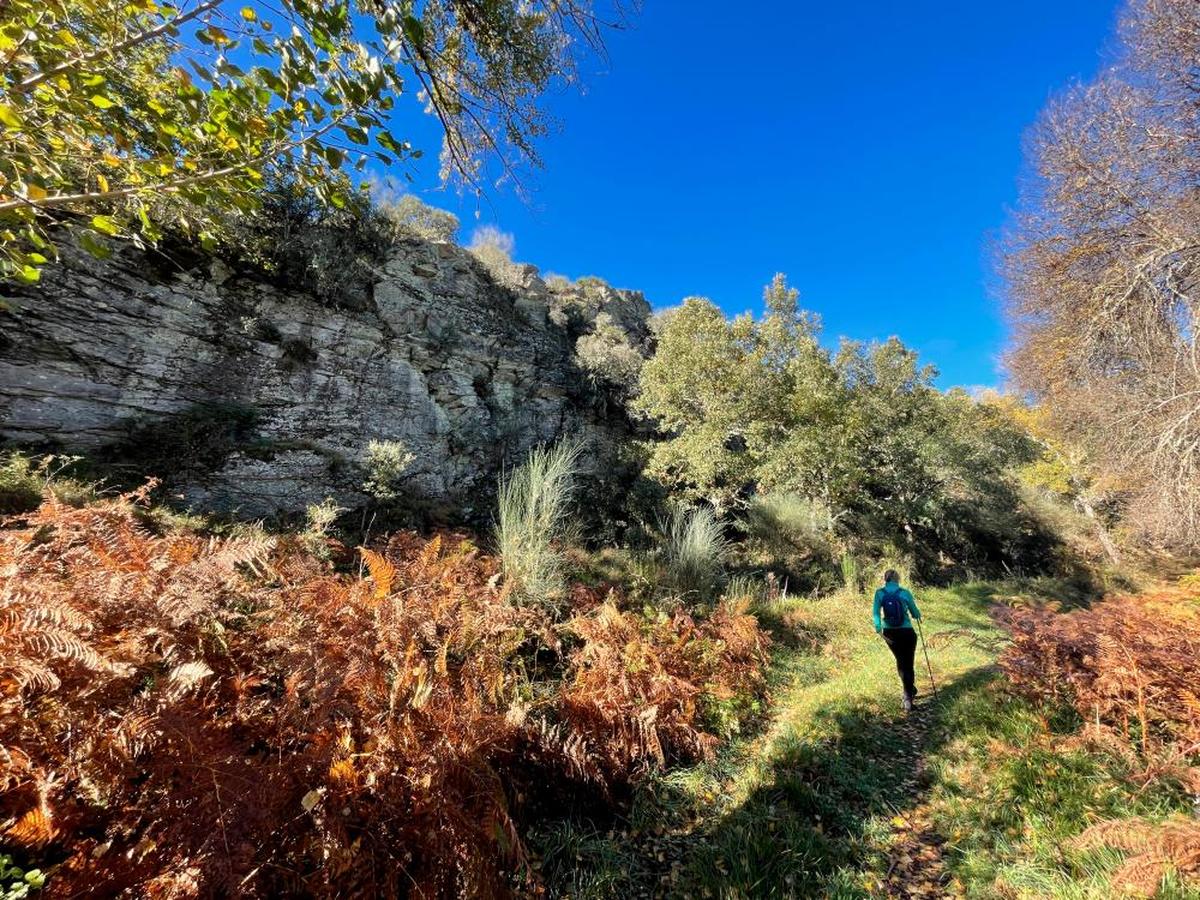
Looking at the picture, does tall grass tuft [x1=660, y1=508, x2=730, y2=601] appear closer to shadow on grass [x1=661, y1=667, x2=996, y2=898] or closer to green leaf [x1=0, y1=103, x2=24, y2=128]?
shadow on grass [x1=661, y1=667, x2=996, y2=898]

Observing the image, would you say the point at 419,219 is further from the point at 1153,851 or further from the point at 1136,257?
the point at 1153,851

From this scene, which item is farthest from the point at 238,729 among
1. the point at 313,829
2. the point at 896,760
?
the point at 896,760

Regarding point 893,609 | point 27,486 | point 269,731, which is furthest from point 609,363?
point 269,731

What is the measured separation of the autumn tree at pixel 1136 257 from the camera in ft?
15.4

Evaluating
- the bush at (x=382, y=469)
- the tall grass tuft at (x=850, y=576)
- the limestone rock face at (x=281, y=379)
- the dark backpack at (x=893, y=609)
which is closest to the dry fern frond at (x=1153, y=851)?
the dark backpack at (x=893, y=609)

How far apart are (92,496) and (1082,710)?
1007cm

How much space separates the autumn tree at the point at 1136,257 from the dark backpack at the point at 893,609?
11.6 feet

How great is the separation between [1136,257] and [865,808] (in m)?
7.11

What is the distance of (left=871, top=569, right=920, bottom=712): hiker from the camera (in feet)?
15.3

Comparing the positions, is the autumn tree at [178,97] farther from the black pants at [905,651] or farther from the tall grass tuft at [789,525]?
the tall grass tuft at [789,525]

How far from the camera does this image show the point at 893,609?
4.91 meters

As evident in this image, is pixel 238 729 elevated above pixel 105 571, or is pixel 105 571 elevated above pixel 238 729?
pixel 105 571

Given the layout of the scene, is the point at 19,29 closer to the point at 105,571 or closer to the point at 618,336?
the point at 105,571

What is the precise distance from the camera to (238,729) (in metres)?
2.09
